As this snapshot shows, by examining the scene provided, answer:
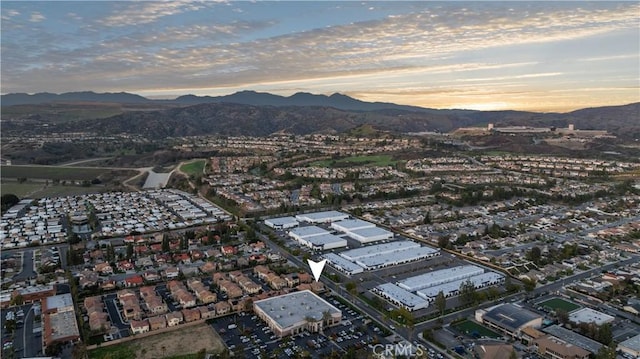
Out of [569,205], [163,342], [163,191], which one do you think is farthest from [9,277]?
[569,205]

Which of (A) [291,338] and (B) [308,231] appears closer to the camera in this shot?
(A) [291,338]

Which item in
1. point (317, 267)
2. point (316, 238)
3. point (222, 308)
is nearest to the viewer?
point (222, 308)

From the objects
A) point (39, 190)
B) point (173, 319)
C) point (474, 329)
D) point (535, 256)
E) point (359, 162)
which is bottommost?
point (39, 190)

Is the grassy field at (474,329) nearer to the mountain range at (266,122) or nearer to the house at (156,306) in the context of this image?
the house at (156,306)

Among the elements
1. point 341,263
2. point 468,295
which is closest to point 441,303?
point 468,295

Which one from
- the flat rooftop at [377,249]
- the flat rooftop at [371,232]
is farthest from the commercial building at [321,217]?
the flat rooftop at [377,249]

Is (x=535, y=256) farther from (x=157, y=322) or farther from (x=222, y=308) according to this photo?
(x=157, y=322)

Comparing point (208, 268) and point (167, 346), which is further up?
point (208, 268)
